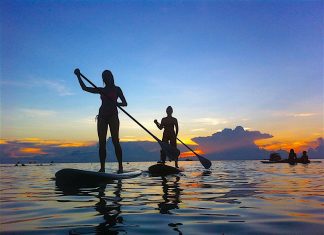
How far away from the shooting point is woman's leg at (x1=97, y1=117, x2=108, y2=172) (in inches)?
377

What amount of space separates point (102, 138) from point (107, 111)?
81cm

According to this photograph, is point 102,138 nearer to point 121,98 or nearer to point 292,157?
point 121,98

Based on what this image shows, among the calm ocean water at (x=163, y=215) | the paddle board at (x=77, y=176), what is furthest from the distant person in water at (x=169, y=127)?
the calm ocean water at (x=163, y=215)

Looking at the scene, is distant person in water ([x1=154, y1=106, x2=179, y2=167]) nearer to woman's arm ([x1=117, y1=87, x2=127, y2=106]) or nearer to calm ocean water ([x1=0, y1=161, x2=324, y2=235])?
woman's arm ([x1=117, y1=87, x2=127, y2=106])

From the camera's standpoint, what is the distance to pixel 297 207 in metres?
4.97

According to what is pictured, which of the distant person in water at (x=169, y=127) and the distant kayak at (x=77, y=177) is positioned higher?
the distant person in water at (x=169, y=127)

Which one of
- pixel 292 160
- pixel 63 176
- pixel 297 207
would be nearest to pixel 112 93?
pixel 63 176

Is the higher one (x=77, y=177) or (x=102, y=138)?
(x=102, y=138)

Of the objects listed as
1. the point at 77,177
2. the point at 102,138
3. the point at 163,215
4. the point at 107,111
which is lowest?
the point at 163,215

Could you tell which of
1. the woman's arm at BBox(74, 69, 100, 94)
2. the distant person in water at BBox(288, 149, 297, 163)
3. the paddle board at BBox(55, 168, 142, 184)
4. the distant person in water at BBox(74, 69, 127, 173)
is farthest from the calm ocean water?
the distant person in water at BBox(288, 149, 297, 163)

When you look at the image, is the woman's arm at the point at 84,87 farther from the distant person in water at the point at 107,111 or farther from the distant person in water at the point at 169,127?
the distant person in water at the point at 169,127

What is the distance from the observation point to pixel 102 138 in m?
9.59

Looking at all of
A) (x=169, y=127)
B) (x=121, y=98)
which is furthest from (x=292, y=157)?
(x=121, y=98)

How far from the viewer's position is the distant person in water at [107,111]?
963 cm
